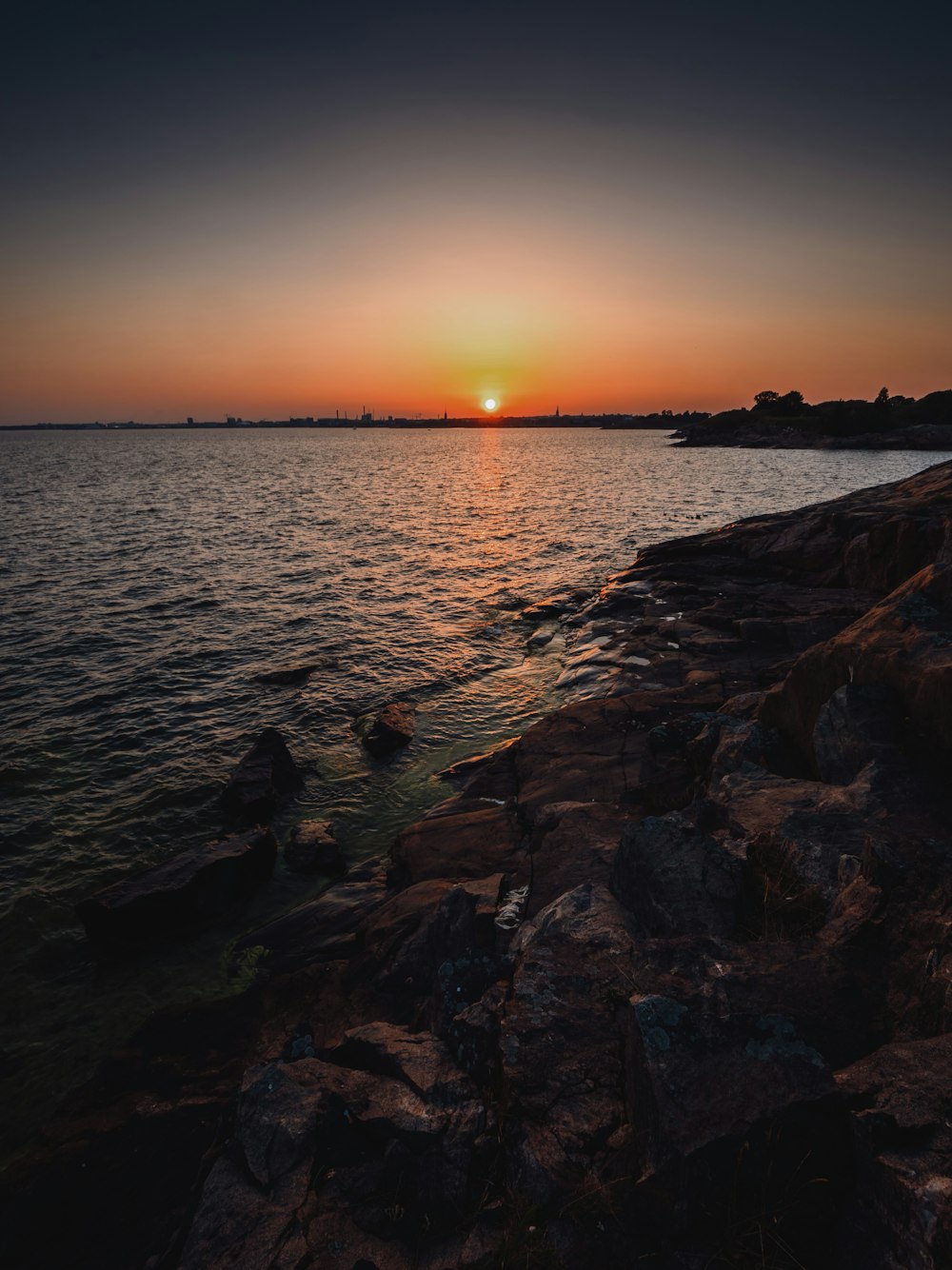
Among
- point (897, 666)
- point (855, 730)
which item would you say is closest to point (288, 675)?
point (855, 730)

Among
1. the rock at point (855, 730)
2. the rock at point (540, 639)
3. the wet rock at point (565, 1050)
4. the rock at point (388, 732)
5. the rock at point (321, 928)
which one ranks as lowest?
the rock at point (321, 928)

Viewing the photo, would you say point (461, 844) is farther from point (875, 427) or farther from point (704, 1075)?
point (875, 427)

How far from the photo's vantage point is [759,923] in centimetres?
659

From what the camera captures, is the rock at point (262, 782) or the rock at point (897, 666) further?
the rock at point (262, 782)

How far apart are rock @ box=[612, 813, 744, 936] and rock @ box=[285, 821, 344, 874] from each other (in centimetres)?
733

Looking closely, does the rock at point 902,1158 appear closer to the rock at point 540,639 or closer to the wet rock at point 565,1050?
the wet rock at point 565,1050

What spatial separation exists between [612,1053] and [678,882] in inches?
80.6

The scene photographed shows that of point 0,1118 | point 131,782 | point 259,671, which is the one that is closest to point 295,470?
point 259,671

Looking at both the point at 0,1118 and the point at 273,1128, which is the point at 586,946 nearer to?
the point at 273,1128

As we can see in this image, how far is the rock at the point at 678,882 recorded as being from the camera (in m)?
6.64

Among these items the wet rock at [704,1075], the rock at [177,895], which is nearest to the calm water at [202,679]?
the rock at [177,895]

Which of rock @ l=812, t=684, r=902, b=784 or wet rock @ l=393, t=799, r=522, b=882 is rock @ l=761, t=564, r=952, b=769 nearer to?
rock @ l=812, t=684, r=902, b=784

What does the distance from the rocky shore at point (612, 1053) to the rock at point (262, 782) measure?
3739 millimetres

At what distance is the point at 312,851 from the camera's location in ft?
42.0
